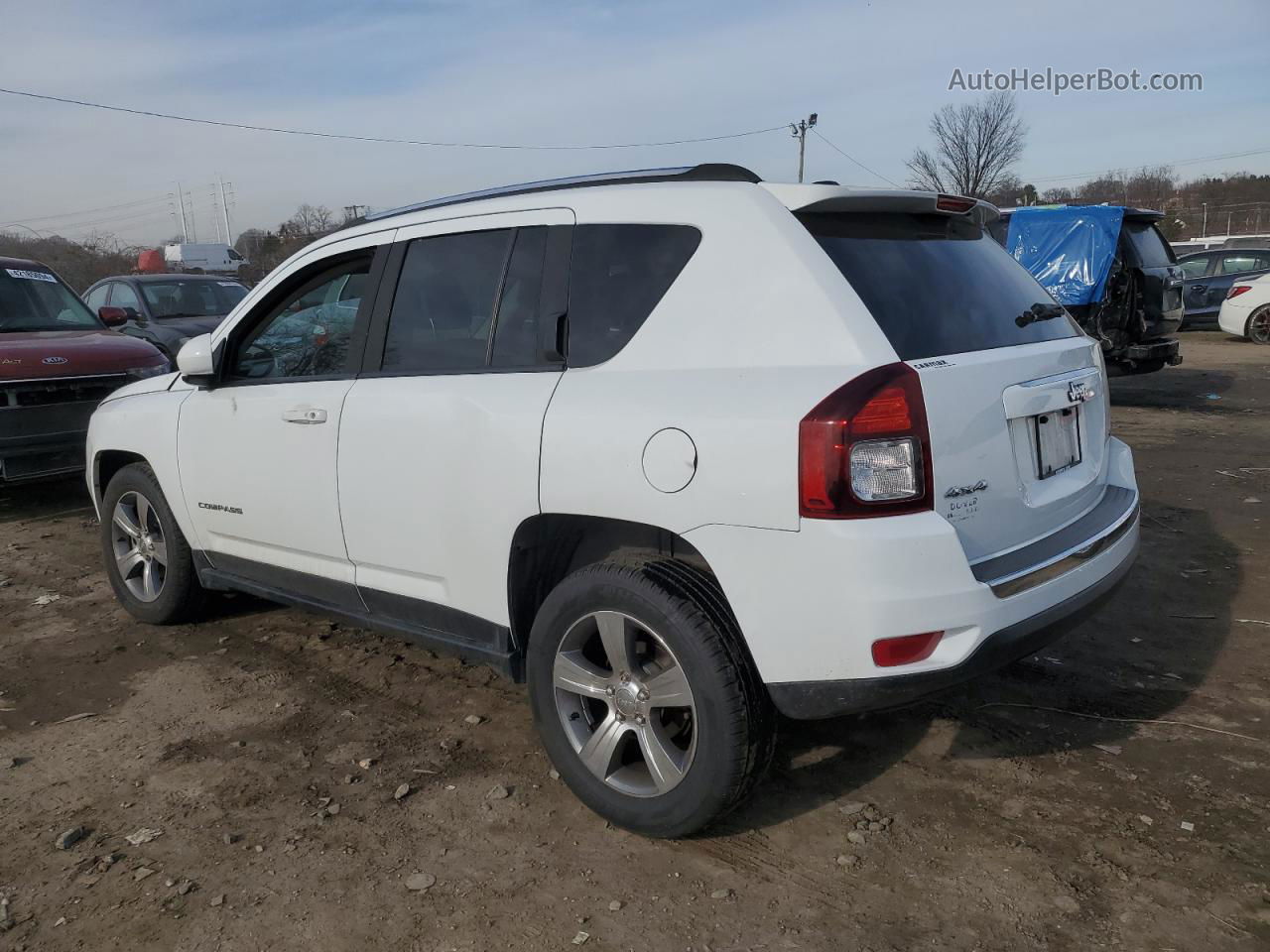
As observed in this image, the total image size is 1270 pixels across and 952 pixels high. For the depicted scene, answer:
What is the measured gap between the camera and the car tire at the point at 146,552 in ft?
15.4

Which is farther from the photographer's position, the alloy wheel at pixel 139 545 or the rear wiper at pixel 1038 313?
the alloy wheel at pixel 139 545

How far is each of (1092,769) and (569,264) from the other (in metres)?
2.36

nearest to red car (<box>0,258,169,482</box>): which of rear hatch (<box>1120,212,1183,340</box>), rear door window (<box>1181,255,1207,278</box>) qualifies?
rear hatch (<box>1120,212,1183,340</box>)

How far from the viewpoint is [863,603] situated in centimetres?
249

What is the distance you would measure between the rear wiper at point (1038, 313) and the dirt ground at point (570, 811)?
4.73 feet

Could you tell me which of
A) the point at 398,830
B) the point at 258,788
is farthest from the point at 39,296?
the point at 398,830

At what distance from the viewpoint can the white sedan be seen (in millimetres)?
16938

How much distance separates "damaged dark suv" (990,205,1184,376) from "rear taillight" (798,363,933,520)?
9.13 meters

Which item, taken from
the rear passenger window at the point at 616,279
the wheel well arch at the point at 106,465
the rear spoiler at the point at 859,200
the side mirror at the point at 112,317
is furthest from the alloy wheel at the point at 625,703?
the side mirror at the point at 112,317

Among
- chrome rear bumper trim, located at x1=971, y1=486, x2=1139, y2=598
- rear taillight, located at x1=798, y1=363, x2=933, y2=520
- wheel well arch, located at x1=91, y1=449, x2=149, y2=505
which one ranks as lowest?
chrome rear bumper trim, located at x1=971, y1=486, x2=1139, y2=598

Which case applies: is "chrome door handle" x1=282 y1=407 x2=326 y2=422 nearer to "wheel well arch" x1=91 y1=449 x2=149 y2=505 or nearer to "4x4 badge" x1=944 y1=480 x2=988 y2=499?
"wheel well arch" x1=91 y1=449 x2=149 y2=505

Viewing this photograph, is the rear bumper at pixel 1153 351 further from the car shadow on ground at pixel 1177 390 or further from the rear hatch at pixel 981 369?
the rear hatch at pixel 981 369

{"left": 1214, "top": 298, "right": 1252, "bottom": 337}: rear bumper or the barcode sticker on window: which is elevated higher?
the barcode sticker on window

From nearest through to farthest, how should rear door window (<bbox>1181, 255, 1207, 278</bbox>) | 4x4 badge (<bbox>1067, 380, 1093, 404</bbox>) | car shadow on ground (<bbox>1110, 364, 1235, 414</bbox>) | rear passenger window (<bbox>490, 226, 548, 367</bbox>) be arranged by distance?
4x4 badge (<bbox>1067, 380, 1093, 404</bbox>) < rear passenger window (<bbox>490, 226, 548, 367</bbox>) < car shadow on ground (<bbox>1110, 364, 1235, 414</bbox>) < rear door window (<bbox>1181, 255, 1207, 278</bbox>)
